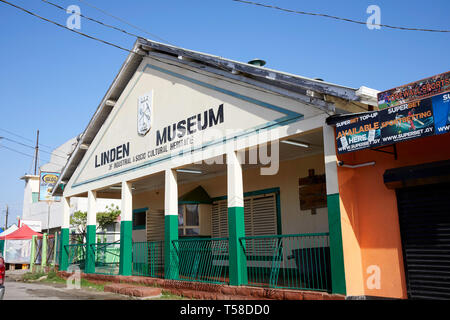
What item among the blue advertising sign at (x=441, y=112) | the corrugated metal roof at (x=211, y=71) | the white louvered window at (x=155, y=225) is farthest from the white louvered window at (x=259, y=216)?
the blue advertising sign at (x=441, y=112)

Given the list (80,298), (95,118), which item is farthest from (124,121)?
(80,298)

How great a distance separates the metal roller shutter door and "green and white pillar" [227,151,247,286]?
3.53m

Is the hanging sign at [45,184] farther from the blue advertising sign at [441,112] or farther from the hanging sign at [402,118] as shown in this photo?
the blue advertising sign at [441,112]

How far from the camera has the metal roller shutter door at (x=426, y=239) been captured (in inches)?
279

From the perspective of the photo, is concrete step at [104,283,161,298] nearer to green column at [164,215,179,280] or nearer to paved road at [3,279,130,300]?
paved road at [3,279,130,300]

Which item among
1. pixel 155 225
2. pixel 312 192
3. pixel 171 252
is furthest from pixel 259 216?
pixel 155 225

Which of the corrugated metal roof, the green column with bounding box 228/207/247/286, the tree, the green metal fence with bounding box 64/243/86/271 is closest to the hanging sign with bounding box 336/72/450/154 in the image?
the corrugated metal roof

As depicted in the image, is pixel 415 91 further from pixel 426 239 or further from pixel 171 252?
pixel 171 252

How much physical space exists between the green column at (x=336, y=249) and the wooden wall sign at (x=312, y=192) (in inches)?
131

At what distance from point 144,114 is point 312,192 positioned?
6013mm

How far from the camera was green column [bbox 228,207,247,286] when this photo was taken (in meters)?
9.44

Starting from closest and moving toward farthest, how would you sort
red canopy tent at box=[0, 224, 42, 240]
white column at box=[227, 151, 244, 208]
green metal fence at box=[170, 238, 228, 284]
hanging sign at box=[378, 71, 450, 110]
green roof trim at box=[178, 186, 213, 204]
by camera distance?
1. hanging sign at box=[378, 71, 450, 110]
2. white column at box=[227, 151, 244, 208]
3. green metal fence at box=[170, 238, 228, 284]
4. green roof trim at box=[178, 186, 213, 204]
5. red canopy tent at box=[0, 224, 42, 240]

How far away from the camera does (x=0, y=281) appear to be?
24.1 feet
